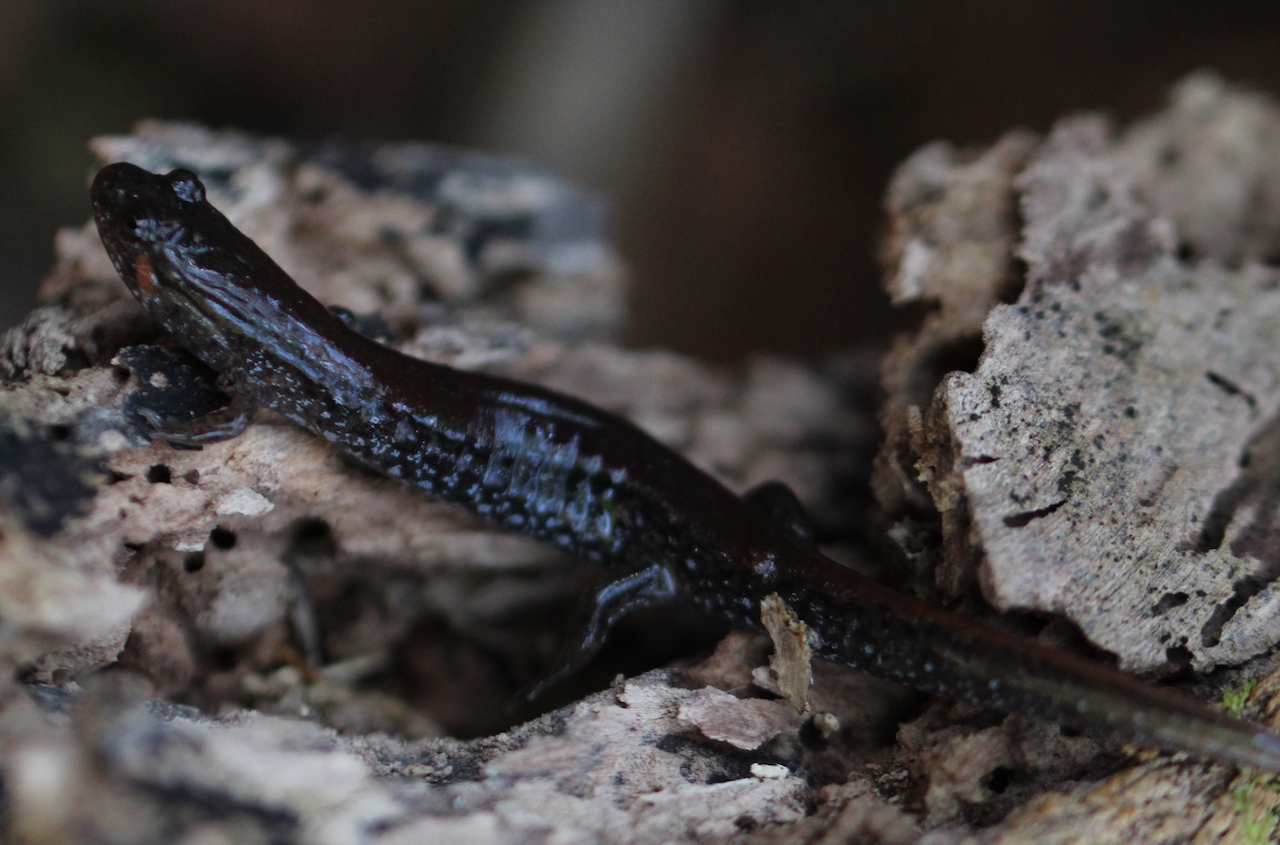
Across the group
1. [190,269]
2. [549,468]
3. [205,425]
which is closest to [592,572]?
[549,468]

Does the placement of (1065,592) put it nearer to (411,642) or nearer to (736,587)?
(736,587)

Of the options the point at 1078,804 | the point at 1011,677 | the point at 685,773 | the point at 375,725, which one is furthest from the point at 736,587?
the point at 375,725

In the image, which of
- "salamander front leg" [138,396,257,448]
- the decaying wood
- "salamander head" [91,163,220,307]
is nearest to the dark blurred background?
the decaying wood

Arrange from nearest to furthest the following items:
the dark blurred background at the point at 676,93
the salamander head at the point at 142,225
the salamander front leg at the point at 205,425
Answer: the salamander front leg at the point at 205,425, the salamander head at the point at 142,225, the dark blurred background at the point at 676,93

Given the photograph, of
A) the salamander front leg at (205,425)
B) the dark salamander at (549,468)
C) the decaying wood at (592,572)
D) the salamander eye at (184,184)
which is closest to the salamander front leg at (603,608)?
the dark salamander at (549,468)

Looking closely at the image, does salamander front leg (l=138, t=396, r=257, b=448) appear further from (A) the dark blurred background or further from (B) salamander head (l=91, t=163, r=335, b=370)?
(A) the dark blurred background

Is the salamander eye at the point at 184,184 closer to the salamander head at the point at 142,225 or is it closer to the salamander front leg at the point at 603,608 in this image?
the salamander head at the point at 142,225

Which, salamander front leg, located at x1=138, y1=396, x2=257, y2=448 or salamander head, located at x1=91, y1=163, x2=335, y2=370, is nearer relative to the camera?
salamander front leg, located at x1=138, y1=396, x2=257, y2=448

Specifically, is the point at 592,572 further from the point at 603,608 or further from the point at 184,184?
the point at 184,184
